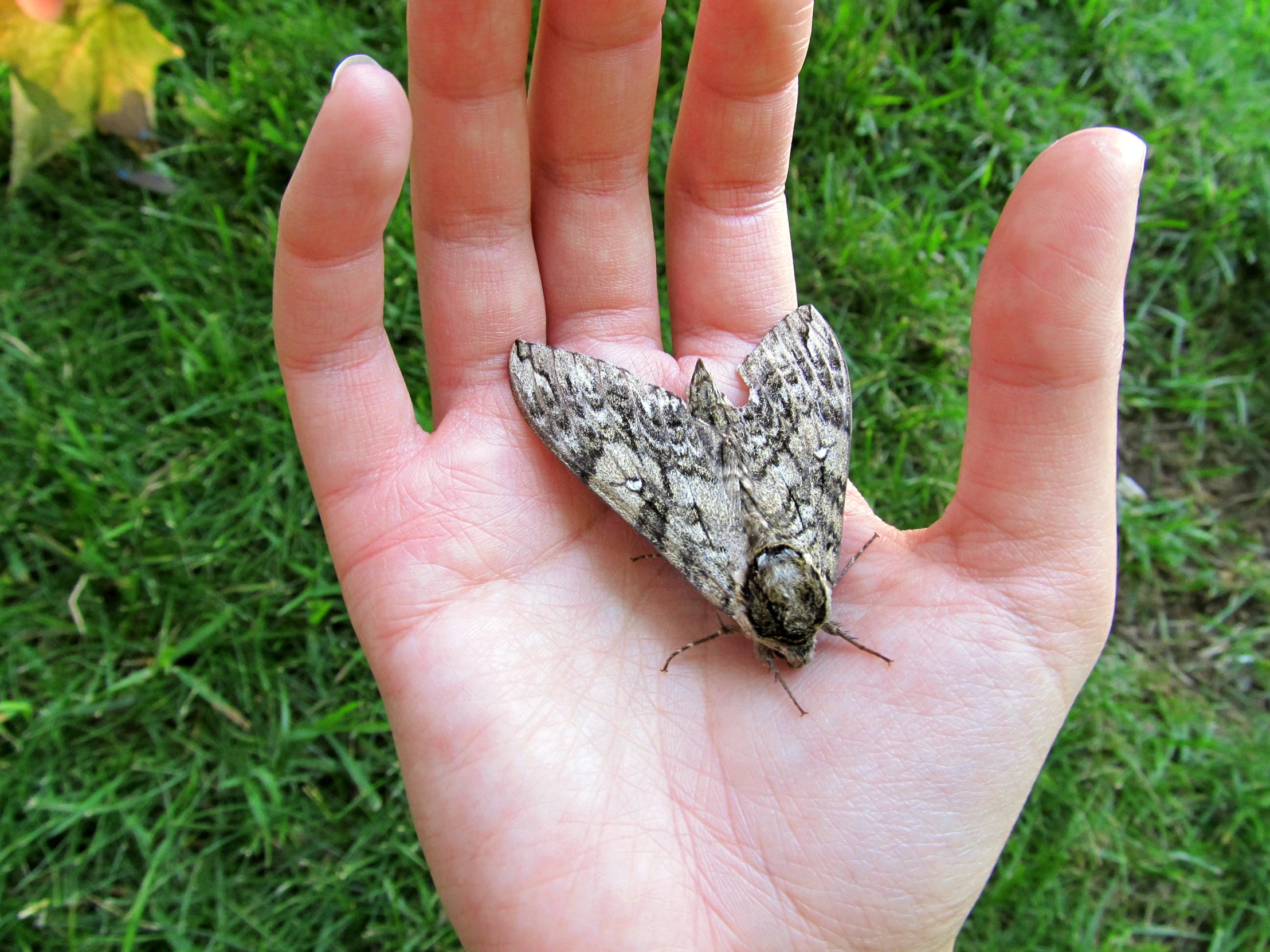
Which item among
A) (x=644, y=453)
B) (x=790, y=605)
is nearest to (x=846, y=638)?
(x=790, y=605)

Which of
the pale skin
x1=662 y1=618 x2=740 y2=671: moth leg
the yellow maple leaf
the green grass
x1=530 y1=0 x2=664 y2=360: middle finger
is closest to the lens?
the pale skin

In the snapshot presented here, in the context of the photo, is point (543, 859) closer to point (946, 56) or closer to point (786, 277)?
point (786, 277)

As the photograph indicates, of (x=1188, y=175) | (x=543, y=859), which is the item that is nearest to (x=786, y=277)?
(x=543, y=859)

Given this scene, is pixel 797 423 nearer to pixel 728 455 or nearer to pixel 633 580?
pixel 728 455

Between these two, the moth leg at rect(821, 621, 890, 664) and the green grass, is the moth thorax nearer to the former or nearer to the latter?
the moth leg at rect(821, 621, 890, 664)

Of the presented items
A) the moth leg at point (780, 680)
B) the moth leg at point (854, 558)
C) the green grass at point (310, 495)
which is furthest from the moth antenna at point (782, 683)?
the green grass at point (310, 495)

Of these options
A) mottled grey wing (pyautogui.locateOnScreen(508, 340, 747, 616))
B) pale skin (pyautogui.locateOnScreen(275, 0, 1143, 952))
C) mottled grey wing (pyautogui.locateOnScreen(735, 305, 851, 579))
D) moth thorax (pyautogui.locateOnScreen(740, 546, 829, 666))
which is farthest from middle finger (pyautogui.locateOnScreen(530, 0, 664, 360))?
moth thorax (pyautogui.locateOnScreen(740, 546, 829, 666))

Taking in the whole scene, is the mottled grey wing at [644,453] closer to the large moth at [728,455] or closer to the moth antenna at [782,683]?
the large moth at [728,455]
